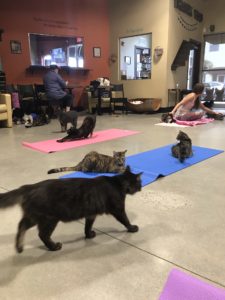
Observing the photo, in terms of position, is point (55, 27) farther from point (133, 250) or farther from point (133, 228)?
point (133, 250)

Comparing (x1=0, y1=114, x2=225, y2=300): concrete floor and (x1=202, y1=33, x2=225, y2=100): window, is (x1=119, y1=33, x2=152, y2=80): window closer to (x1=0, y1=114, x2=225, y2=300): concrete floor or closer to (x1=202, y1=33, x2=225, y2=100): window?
(x1=202, y1=33, x2=225, y2=100): window

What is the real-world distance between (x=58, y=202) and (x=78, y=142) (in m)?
2.87

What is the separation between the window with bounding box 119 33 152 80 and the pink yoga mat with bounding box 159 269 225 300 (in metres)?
8.20

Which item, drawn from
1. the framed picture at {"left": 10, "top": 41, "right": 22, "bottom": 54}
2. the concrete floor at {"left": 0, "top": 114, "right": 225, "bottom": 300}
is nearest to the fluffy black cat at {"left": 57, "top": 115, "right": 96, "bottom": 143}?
the concrete floor at {"left": 0, "top": 114, "right": 225, "bottom": 300}

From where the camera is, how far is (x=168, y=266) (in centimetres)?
139

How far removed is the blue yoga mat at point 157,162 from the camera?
8.82 ft

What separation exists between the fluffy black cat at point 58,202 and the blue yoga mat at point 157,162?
3.28 ft

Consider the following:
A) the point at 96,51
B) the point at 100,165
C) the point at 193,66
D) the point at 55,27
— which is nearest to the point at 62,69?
the point at 55,27

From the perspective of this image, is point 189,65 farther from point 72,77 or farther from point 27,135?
point 27,135

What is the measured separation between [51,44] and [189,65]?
15.8 feet

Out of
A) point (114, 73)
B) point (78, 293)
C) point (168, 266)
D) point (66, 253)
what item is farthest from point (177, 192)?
point (114, 73)

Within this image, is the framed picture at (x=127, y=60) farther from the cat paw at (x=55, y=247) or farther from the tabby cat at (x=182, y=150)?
the cat paw at (x=55, y=247)

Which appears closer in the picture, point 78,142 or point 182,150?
point 182,150

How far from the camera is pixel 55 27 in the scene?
7609 mm
